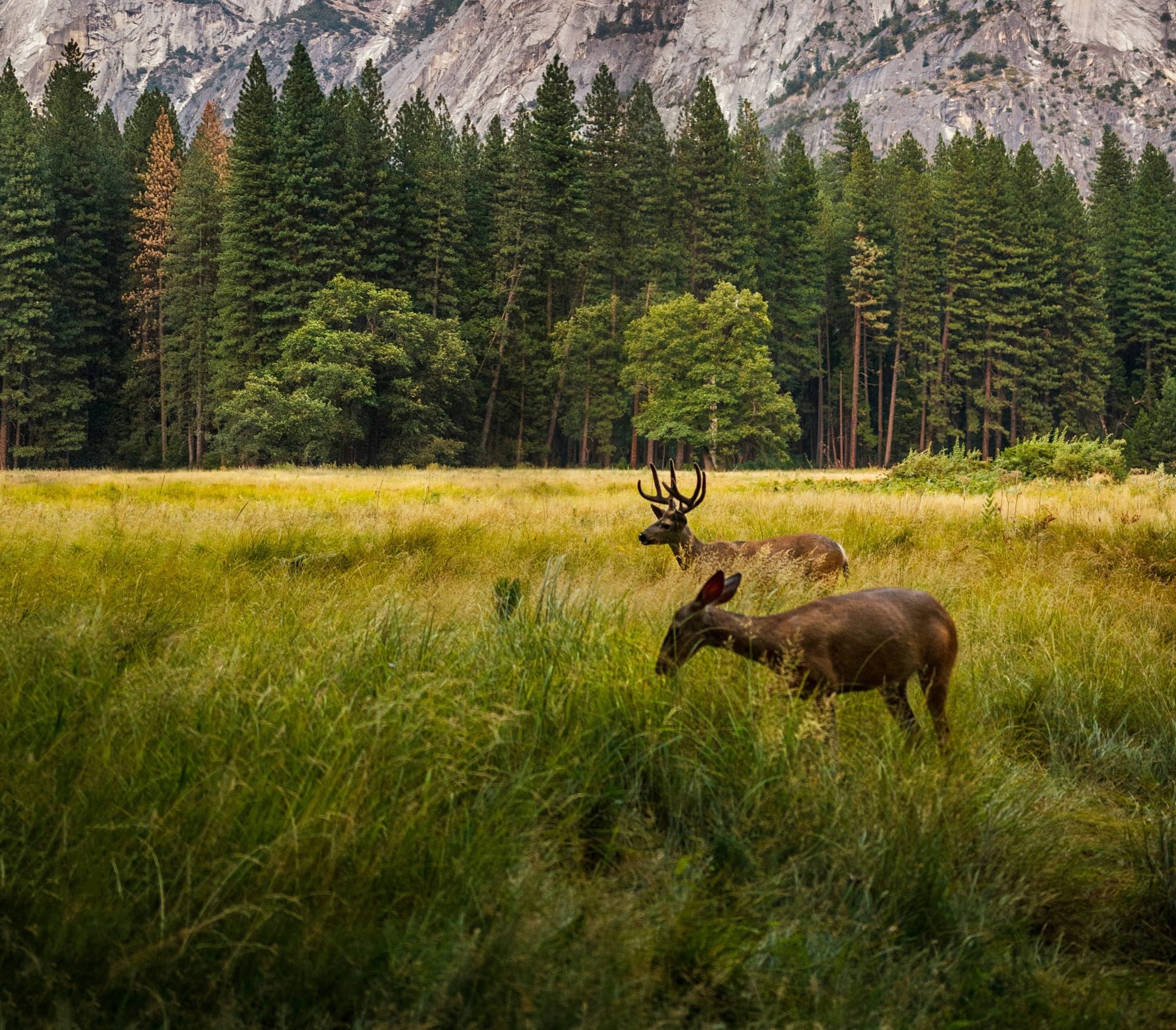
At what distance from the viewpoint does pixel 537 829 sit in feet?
8.97

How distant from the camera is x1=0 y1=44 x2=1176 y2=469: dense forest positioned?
40.7m

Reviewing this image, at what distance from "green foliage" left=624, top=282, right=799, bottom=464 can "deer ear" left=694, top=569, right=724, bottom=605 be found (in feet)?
119

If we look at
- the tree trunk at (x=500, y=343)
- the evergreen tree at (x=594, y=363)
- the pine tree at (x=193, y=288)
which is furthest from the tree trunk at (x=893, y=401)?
the pine tree at (x=193, y=288)

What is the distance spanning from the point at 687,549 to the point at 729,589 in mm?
4877

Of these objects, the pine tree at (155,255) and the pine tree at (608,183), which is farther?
the pine tree at (608,183)

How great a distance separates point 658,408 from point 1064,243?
2863 cm

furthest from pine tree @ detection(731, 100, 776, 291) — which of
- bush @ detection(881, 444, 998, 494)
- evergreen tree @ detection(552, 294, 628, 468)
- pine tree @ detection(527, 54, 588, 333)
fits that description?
bush @ detection(881, 444, 998, 494)

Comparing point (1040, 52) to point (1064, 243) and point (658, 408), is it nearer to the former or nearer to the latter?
point (1064, 243)

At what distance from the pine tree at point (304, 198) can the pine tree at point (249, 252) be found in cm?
45

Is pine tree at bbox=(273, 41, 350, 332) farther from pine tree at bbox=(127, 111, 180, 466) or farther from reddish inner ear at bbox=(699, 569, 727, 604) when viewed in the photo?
reddish inner ear at bbox=(699, 569, 727, 604)

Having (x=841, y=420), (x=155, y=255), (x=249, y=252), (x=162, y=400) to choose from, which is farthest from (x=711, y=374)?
(x=155, y=255)

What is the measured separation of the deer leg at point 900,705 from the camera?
3.96 m

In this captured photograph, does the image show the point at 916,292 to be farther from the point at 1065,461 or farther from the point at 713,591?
the point at 713,591

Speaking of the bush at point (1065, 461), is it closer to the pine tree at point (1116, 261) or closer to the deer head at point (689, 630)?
the deer head at point (689, 630)
